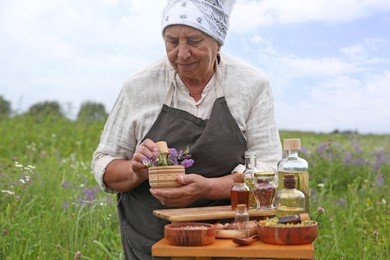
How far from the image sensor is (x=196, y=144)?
3.10 metres

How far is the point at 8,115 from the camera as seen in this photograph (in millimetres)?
10805

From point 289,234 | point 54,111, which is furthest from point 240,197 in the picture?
point 54,111

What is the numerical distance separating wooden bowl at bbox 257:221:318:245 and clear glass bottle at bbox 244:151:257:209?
444mm

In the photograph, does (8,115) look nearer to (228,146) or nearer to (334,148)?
(334,148)

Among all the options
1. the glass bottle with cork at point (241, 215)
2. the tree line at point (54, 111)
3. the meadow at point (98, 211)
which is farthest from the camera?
the tree line at point (54, 111)

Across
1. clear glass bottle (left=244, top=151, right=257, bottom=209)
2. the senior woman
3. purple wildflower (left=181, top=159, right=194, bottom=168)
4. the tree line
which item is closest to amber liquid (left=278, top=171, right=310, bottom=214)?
clear glass bottle (left=244, top=151, right=257, bottom=209)

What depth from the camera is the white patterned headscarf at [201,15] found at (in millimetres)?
2980

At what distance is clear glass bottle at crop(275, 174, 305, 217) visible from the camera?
8.66 ft

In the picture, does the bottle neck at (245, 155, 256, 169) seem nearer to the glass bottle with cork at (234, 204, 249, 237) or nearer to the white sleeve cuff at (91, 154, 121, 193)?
the glass bottle with cork at (234, 204, 249, 237)

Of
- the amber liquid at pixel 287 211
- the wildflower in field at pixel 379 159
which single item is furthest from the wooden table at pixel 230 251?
the wildflower in field at pixel 379 159

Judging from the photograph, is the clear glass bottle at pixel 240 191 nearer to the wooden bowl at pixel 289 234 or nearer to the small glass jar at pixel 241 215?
the small glass jar at pixel 241 215

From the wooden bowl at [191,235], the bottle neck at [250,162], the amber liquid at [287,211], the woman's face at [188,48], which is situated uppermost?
the woman's face at [188,48]

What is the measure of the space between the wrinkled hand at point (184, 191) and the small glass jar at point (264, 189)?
0.23 meters

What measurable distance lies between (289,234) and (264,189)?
0.42m
